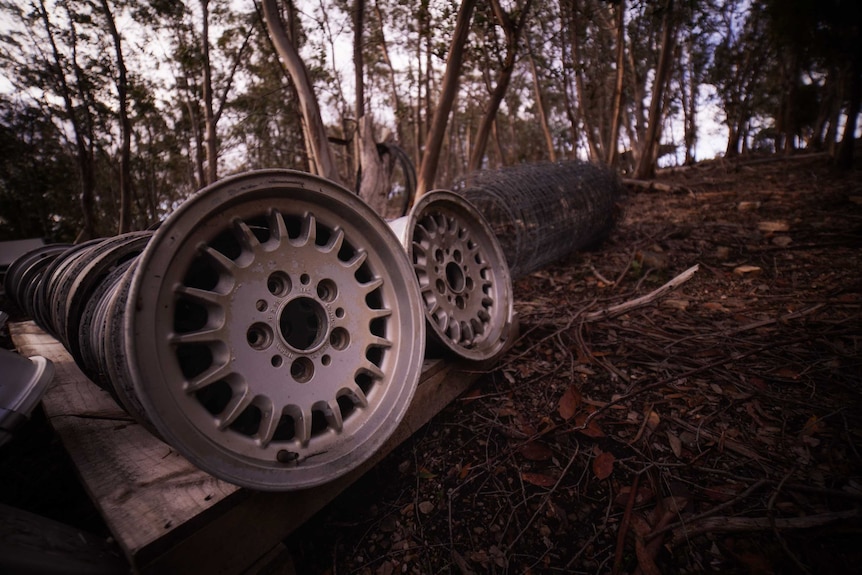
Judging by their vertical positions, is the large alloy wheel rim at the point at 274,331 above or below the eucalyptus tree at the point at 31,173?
below

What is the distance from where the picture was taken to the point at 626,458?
1.87 m

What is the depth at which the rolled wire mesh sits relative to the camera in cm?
409

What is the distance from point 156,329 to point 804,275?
16.9 ft

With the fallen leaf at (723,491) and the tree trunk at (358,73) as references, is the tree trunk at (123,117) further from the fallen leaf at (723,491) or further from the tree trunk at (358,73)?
the fallen leaf at (723,491)

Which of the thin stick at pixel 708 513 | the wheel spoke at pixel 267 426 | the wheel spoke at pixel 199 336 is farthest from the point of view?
the thin stick at pixel 708 513

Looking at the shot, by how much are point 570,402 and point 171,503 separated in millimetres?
1949

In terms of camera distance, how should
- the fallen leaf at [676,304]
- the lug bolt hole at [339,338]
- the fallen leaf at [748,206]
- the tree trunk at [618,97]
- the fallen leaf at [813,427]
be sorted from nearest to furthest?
the lug bolt hole at [339,338] < the fallen leaf at [813,427] < the fallen leaf at [676,304] < the fallen leaf at [748,206] < the tree trunk at [618,97]

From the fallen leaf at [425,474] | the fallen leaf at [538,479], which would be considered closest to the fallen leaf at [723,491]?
the fallen leaf at [538,479]

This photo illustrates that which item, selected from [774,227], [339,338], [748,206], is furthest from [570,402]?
[748,206]

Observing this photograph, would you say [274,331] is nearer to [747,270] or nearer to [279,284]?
[279,284]

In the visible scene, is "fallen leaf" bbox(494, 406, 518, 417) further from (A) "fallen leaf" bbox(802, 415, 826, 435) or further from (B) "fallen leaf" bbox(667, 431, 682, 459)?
(A) "fallen leaf" bbox(802, 415, 826, 435)

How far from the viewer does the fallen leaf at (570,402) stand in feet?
7.21

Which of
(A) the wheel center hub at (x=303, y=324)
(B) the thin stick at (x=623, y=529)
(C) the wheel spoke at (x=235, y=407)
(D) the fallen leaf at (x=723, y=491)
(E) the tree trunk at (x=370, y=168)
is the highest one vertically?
(E) the tree trunk at (x=370, y=168)

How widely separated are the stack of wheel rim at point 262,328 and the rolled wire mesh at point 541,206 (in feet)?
6.88
